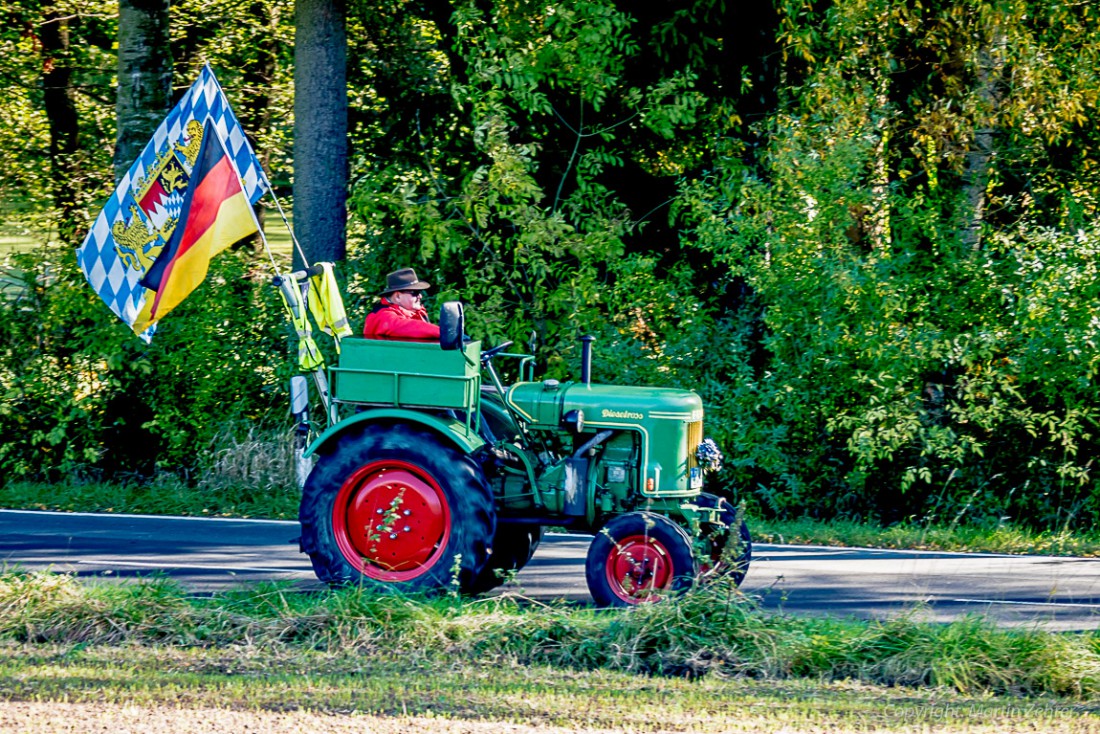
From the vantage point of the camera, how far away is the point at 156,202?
894 cm

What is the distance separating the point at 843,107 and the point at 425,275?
4315 millimetres

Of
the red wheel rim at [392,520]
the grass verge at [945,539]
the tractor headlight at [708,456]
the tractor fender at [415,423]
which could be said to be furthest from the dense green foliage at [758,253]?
the red wheel rim at [392,520]

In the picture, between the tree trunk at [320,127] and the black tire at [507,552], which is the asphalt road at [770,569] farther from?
the tree trunk at [320,127]

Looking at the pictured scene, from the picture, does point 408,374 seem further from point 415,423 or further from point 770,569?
point 770,569

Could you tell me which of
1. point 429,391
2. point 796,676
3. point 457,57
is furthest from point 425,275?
point 796,676

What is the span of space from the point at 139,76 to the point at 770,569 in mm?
8655

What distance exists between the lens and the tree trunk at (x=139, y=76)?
13766 mm

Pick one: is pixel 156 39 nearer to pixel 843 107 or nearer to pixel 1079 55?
pixel 843 107

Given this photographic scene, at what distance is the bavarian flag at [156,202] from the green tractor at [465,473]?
1.74 meters

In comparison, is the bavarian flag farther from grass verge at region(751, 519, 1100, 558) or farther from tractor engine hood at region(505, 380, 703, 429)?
grass verge at region(751, 519, 1100, 558)

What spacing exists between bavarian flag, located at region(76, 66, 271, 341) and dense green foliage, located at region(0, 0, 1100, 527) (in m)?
3.74

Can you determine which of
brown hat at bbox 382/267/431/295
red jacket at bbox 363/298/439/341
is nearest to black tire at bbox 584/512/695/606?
red jacket at bbox 363/298/439/341

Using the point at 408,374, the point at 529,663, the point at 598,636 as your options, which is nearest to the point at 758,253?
the point at 408,374

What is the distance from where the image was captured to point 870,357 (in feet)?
37.3
